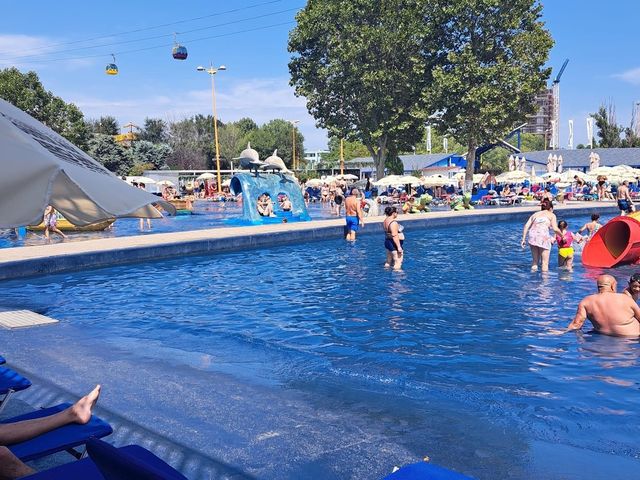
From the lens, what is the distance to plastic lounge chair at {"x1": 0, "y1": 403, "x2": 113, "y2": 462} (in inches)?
126

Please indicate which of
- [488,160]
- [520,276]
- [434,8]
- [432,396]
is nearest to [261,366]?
[432,396]

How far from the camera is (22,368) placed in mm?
5535

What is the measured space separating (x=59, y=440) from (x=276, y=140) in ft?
252

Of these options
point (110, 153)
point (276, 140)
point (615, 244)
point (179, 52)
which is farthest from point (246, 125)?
point (615, 244)

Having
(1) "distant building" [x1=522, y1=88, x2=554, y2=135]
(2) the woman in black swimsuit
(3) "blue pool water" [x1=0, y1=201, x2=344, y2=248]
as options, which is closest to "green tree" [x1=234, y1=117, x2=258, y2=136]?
(3) "blue pool water" [x1=0, y1=201, x2=344, y2=248]

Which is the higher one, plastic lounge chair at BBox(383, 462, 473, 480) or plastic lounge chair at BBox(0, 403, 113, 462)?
plastic lounge chair at BBox(383, 462, 473, 480)

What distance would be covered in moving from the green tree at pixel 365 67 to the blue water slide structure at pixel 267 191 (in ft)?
50.2

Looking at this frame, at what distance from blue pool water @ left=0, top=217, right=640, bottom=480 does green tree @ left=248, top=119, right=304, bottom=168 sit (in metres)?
66.4

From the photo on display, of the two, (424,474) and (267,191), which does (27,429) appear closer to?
(424,474)

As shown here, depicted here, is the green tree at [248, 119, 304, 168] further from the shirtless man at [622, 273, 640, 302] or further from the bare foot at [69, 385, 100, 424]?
the bare foot at [69, 385, 100, 424]

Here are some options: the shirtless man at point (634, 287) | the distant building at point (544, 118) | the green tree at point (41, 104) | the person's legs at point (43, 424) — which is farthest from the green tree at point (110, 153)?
the distant building at point (544, 118)

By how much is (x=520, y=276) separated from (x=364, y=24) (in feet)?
92.7

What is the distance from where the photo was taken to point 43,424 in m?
3.43

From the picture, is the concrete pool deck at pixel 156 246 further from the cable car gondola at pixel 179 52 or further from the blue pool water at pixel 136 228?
the cable car gondola at pixel 179 52
